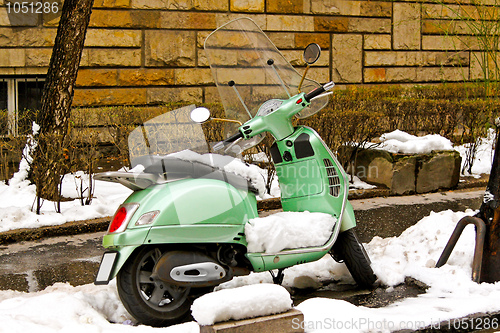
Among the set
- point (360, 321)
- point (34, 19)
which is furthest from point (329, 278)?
point (34, 19)

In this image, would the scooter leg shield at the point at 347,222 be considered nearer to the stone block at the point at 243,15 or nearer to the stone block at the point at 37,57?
the stone block at the point at 243,15

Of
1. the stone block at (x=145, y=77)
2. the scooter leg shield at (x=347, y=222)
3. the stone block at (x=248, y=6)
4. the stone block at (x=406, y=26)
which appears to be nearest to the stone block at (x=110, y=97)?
the stone block at (x=145, y=77)

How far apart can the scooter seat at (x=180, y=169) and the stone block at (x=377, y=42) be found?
950cm

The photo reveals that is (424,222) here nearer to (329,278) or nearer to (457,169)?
(329,278)

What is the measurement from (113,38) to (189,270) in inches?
317

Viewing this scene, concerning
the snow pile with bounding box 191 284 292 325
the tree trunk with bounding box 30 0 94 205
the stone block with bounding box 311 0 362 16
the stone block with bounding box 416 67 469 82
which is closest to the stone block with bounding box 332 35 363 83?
the stone block with bounding box 311 0 362 16

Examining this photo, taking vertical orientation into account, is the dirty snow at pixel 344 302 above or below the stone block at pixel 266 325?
below

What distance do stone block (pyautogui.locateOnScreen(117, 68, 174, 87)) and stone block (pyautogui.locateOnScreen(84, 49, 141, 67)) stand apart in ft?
0.47

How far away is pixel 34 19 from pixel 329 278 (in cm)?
802

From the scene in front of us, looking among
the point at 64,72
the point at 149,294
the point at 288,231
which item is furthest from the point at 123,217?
the point at 64,72

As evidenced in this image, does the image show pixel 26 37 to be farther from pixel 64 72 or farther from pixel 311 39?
pixel 311 39

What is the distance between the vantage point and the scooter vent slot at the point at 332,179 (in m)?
4.09

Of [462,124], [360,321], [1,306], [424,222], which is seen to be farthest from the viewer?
[462,124]

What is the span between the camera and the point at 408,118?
32.2 ft
